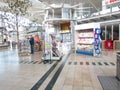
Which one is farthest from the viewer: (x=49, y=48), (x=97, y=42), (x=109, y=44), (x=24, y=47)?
(x=109, y=44)

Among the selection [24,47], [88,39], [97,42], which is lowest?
[24,47]

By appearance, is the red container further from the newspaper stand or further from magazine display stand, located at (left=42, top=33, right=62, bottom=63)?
magazine display stand, located at (left=42, top=33, right=62, bottom=63)

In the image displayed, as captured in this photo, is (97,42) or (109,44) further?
(109,44)

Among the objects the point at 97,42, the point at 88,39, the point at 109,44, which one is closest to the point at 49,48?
the point at 97,42

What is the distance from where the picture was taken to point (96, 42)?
36.6 feet

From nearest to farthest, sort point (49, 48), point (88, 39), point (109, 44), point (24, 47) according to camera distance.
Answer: point (49, 48)
point (88, 39)
point (24, 47)
point (109, 44)

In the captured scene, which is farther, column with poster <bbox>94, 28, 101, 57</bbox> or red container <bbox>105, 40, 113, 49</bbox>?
red container <bbox>105, 40, 113, 49</bbox>

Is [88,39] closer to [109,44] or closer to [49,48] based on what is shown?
[49,48]

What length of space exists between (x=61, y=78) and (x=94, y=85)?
3.82 feet

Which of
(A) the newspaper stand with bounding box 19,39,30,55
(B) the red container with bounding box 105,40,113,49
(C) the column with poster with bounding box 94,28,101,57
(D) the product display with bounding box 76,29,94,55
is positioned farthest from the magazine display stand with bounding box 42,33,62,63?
(B) the red container with bounding box 105,40,113,49

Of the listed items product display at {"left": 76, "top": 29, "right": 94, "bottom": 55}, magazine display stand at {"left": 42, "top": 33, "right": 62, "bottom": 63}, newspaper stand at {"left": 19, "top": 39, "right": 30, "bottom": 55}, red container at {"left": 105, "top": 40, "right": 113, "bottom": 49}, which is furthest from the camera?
red container at {"left": 105, "top": 40, "right": 113, "bottom": 49}

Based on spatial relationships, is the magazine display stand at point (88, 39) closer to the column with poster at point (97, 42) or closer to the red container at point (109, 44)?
the column with poster at point (97, 42)

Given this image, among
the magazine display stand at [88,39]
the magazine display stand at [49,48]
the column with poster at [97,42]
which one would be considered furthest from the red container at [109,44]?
the magazine display stand at [49,48]

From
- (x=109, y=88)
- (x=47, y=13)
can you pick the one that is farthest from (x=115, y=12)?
(x=109, y=88)
